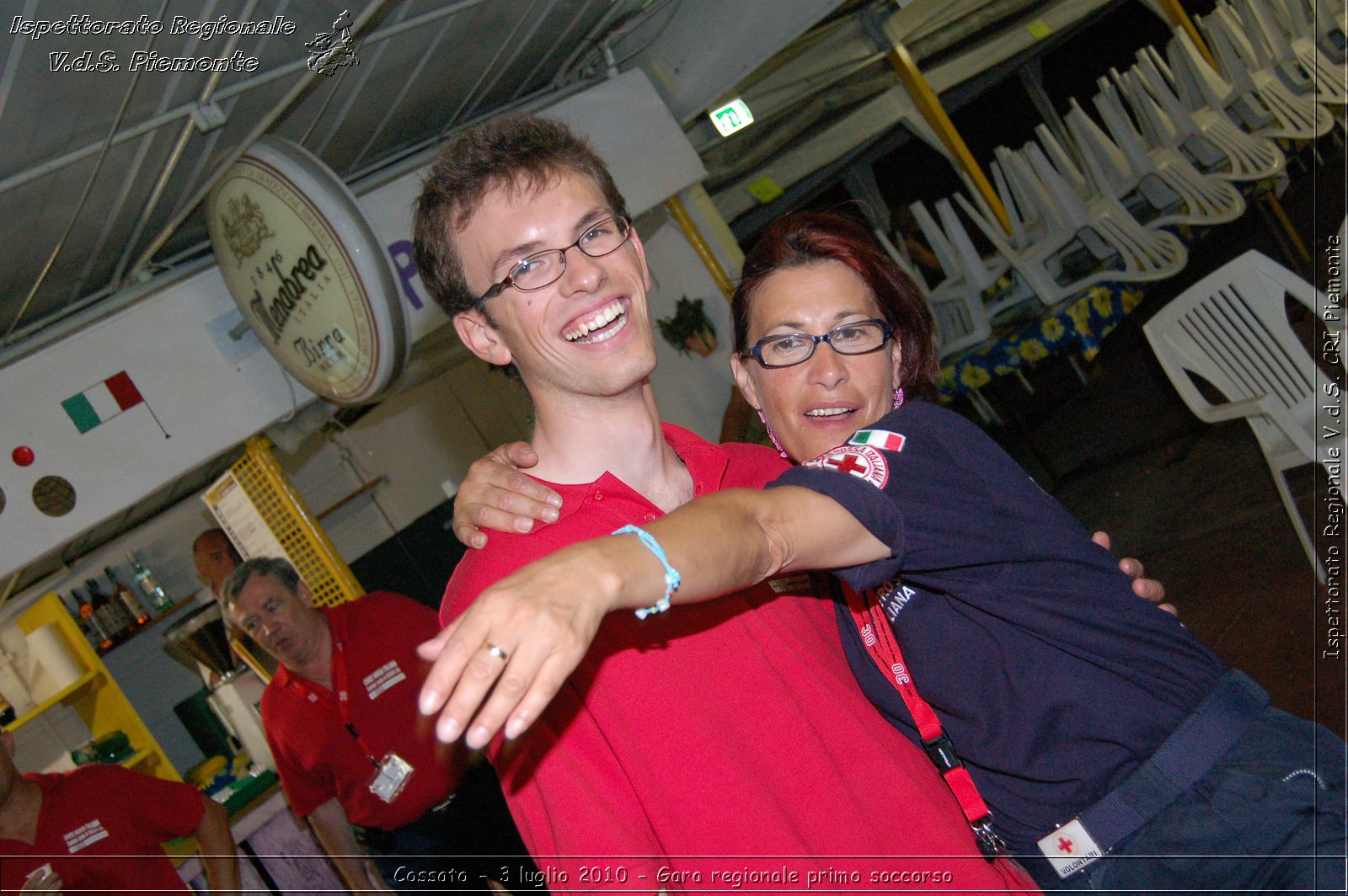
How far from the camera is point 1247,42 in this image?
5582 millimetres

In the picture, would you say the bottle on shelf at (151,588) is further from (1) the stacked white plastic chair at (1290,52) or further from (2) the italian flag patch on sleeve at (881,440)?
(1) the stacked white plastic chair at (1290,52)

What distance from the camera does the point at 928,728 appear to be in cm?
135

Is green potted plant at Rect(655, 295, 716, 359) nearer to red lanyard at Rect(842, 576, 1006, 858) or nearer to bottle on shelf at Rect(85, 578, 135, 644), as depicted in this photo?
bottle on shelf at Rect(85, 578, 135, 644)

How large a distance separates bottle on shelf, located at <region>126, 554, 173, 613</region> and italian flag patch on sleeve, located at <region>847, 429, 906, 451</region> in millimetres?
7225

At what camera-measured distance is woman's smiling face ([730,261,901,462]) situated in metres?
1.77

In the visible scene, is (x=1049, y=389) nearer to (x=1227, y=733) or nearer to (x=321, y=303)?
(x=321, y=303)

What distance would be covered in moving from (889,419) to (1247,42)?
19.2ft

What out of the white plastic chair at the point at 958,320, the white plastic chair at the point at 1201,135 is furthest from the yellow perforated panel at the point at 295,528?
the white plastic chair at the point at 1201,135

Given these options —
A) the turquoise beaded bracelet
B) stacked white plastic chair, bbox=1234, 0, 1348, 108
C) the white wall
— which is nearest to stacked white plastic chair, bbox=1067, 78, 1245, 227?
stacked white plastic chair, bbox=1234, 0, 1348, 108

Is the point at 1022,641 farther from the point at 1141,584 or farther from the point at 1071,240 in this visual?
the point at 1071,240

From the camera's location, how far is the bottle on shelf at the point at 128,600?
695cm

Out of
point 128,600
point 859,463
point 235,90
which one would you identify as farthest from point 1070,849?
point 128,600

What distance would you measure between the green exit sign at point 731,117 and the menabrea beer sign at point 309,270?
3654 mm

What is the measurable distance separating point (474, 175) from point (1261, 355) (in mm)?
2958
